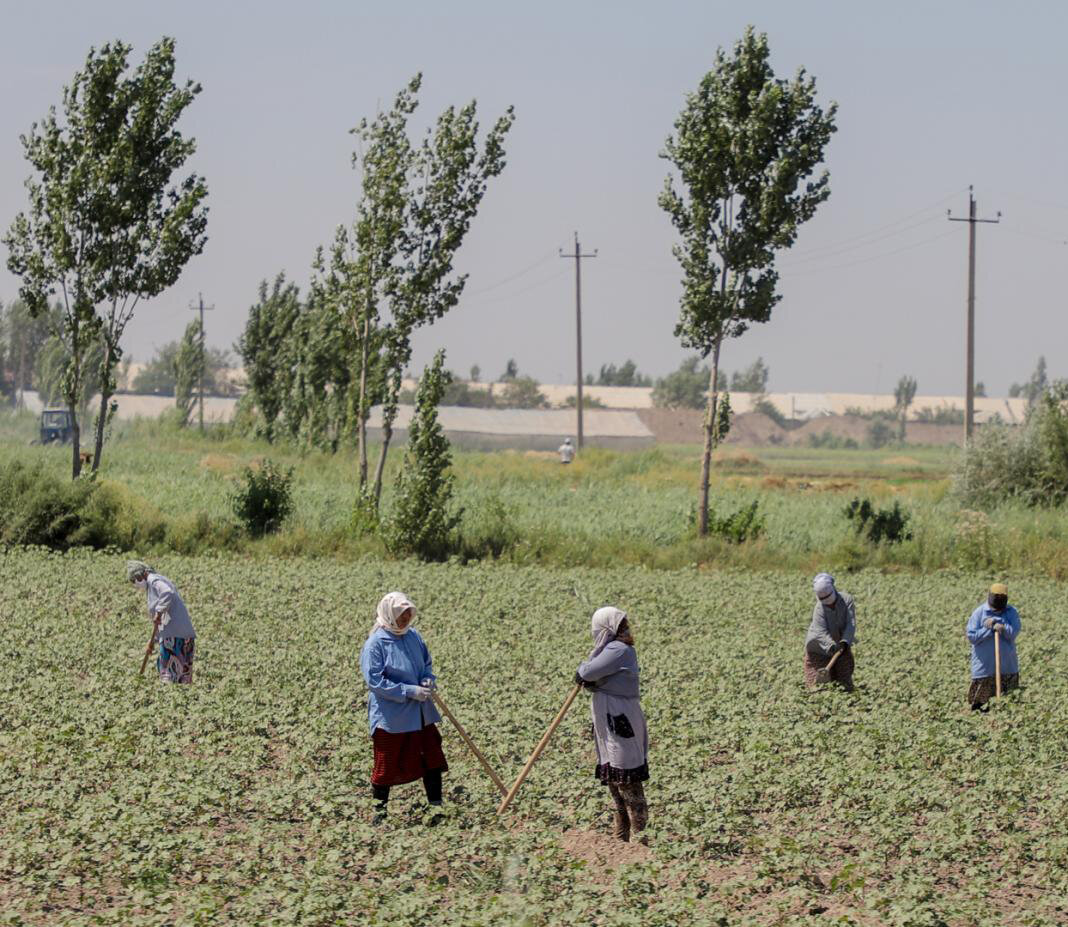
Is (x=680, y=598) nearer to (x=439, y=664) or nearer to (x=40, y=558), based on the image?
(x=439, y=664)

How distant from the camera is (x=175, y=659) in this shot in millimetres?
14742

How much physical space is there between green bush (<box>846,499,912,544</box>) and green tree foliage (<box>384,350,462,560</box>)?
8.29 m

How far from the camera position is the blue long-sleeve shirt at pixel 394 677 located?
1038 cm

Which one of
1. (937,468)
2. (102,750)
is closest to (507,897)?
(102,750)

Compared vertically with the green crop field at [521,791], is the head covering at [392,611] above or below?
above

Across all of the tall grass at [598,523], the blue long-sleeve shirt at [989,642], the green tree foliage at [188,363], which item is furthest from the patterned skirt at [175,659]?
the green tree foliage at [188,363]

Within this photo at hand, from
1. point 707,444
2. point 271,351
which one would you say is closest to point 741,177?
point 707,444

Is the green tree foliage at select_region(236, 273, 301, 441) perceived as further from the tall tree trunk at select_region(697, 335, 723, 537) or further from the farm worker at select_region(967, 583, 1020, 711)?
the farm worker at select_region(967, 583, 1020, 711)

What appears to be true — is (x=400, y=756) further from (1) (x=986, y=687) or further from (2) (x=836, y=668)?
(1) (x=986, y=687)

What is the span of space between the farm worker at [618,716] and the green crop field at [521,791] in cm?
27

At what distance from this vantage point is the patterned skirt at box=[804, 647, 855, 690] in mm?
14914

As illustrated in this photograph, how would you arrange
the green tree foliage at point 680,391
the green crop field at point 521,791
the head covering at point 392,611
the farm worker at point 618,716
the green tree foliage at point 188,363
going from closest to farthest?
1. the green crop field at point 521,791
2. the farm worker at point 618,716
3. the head covering at point 392,611
4. the green tree foliage at point 188,363
5. the green tree foliage at point 680,391

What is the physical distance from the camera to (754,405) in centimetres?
14975

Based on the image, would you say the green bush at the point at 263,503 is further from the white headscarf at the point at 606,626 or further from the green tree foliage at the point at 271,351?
the green tree foliage at the point at 271,351
